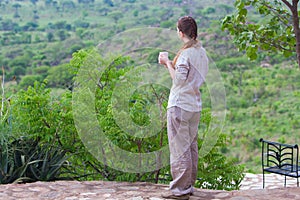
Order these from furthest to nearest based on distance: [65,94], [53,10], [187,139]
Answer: [53,10], [65,94], [187,139]

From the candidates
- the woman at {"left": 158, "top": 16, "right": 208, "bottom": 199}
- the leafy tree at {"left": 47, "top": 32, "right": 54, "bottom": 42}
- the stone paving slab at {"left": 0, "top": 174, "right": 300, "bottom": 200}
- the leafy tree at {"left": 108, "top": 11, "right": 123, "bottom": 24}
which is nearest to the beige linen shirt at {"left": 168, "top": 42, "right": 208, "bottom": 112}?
the woman at {"left": 158, "top": 16, "right": 208, "bottom": 199}

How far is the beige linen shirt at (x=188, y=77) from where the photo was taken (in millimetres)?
3529

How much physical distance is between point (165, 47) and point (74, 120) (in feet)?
3.95

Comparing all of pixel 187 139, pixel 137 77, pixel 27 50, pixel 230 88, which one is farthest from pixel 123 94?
pixel 27 50

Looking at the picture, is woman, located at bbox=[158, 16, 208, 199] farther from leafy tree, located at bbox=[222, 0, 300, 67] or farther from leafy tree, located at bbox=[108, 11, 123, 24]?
leafy tree, located at bbox=[108, 11, 123, 24]

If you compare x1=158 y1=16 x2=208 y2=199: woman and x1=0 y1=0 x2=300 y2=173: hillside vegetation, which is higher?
x1=0 y1=0 x2=300 y2=173: hillside vegetation

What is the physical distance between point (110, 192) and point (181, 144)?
2.65 feet

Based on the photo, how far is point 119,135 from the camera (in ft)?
14.9

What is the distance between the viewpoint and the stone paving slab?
3.84 metres

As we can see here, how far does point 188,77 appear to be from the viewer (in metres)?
3.58

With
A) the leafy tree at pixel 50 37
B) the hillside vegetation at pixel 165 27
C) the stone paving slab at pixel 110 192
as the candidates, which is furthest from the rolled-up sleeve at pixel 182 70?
the leafy tree at pixel 50 37

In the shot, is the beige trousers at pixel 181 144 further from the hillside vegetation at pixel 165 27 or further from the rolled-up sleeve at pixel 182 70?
the hillside vegetation at pixel 165 27

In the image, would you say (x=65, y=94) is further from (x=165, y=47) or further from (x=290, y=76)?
(x=290, y=76)

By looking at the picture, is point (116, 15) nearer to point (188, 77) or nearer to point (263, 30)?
point (263, 30)
